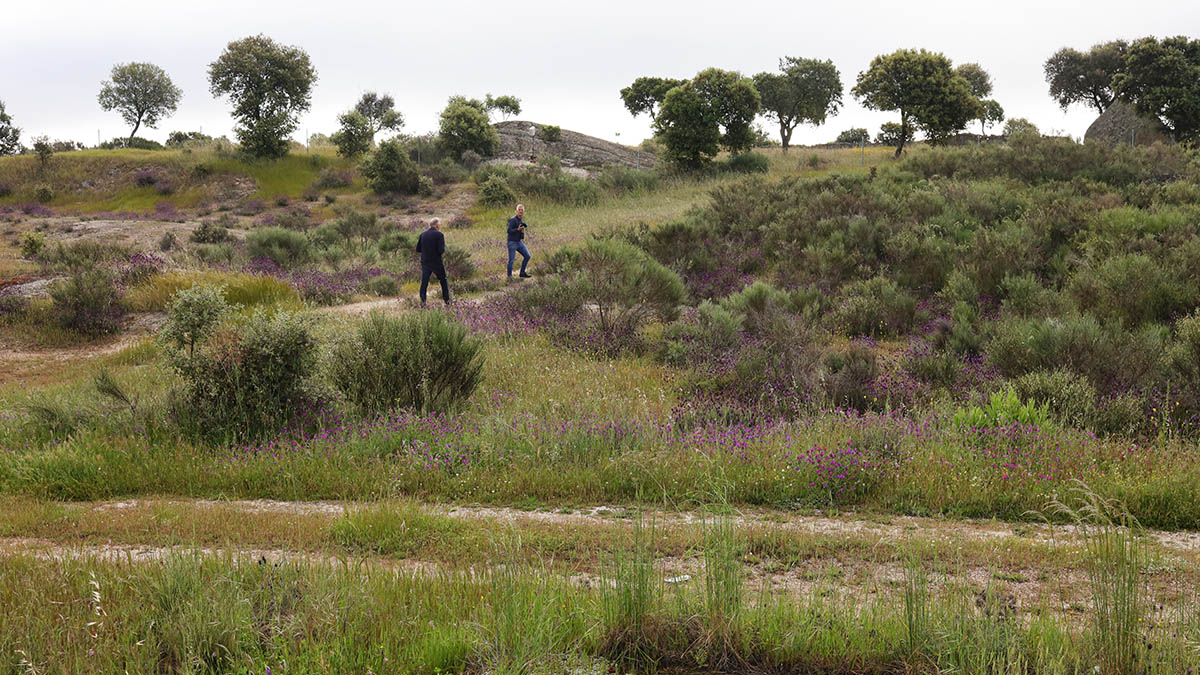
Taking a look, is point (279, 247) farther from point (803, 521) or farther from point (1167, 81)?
point (1167, 81)

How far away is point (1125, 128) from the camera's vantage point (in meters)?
44.0

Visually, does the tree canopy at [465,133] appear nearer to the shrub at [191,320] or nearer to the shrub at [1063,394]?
the shrub at [191,320]

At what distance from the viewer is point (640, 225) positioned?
24672 millimetres

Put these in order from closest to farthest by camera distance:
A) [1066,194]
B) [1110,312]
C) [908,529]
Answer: [908,529] → [1110,312] → [1066,194]

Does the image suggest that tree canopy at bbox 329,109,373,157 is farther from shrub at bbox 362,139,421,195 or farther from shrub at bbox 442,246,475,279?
shrub at bbox 442,246,475,279

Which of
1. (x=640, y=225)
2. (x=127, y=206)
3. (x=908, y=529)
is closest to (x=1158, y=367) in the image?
(x=908, y=529)

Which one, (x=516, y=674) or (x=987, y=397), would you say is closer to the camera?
(x=516, y=674)

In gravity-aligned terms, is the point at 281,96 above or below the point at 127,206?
above

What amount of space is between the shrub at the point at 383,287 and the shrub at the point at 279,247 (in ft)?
17.8

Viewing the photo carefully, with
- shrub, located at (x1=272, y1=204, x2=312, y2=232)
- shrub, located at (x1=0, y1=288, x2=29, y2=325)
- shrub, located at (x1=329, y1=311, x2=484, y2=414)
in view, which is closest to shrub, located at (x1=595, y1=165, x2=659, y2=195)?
shrub, located at (x1=272, y1=204, x2=312, y2=232)

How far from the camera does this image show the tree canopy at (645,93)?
77.1m

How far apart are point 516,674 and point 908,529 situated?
12.4ft

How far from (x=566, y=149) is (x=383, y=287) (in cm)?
3977

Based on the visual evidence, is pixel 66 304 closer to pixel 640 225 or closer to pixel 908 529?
pixel 640 225
